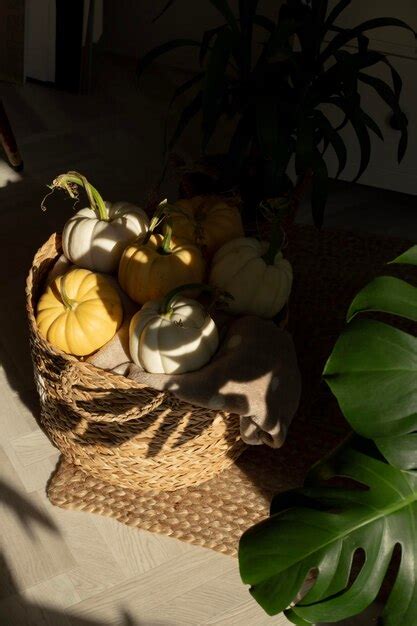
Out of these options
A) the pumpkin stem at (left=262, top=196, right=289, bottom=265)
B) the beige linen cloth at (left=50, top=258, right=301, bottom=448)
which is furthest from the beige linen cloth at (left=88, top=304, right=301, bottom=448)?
the pumpkin stem at (left=262, top=196, right=289, bottom=265)

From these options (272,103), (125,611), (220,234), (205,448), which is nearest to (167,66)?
(272,103)

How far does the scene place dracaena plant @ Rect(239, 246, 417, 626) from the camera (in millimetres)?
754

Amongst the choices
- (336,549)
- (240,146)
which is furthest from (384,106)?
(336,549)

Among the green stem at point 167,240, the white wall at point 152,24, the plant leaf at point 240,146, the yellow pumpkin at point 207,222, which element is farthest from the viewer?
the white wall at point 152,24

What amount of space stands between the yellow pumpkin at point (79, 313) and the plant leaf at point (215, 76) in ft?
1.35

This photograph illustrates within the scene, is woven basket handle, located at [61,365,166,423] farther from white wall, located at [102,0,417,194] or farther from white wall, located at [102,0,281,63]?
white wall, located at [102,0,281,63]

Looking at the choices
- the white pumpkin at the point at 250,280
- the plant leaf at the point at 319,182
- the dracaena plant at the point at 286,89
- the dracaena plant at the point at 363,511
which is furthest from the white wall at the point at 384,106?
the dracaena plant at the point at 363,511

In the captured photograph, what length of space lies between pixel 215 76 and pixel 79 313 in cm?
56

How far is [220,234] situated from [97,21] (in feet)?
4.19

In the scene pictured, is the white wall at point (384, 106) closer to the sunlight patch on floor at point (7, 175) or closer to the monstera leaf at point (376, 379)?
the sunlight patch on floor at point (7, 175)

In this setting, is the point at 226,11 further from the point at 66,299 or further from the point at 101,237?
the point at 66,299

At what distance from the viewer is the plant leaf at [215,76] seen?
1466 mm

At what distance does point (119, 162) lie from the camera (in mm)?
2064

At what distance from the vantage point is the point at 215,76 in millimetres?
1469
